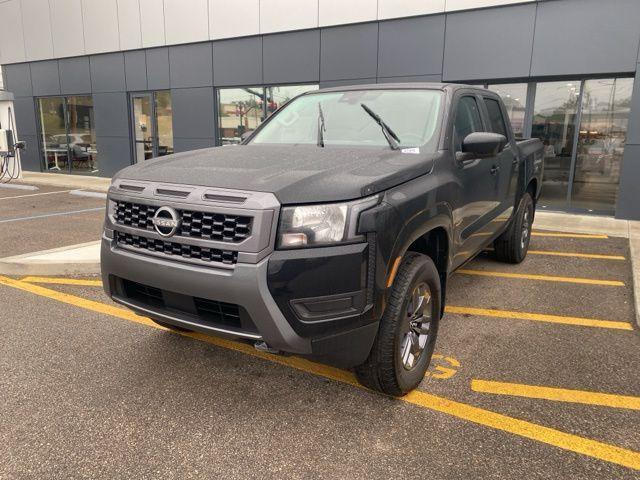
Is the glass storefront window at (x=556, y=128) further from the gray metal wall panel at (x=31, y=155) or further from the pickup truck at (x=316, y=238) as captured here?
the gray metal wall panel at (x=31, y=155)

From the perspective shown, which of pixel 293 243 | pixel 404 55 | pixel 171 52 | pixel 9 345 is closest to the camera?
pixel 293 243

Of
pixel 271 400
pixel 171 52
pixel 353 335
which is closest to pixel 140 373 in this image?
pixel 271 400

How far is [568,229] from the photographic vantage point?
8.55 metres

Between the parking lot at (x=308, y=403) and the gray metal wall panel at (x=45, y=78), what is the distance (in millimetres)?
15318

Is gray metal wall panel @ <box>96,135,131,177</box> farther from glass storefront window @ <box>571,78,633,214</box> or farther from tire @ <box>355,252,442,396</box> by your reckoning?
tire @ <box>355,252,442,396</box>

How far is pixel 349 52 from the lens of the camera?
1144 centimetres

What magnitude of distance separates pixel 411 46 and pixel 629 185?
16.9ft

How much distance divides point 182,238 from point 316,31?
10473 millimetres

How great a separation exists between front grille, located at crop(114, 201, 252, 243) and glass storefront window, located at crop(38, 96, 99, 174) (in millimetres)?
15574

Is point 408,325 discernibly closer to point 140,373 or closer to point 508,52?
point 140,373

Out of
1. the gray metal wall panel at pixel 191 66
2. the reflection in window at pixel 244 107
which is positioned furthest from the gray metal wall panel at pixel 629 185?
the gray metal wall panel at pixel 191 66

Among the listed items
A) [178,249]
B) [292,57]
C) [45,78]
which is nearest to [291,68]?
[292,57]

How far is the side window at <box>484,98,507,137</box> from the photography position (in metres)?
4.85

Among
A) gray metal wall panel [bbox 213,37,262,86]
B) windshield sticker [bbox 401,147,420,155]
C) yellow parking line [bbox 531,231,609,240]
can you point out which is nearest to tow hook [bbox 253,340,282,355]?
windshield sticker [bbox 401,147,420,155]
